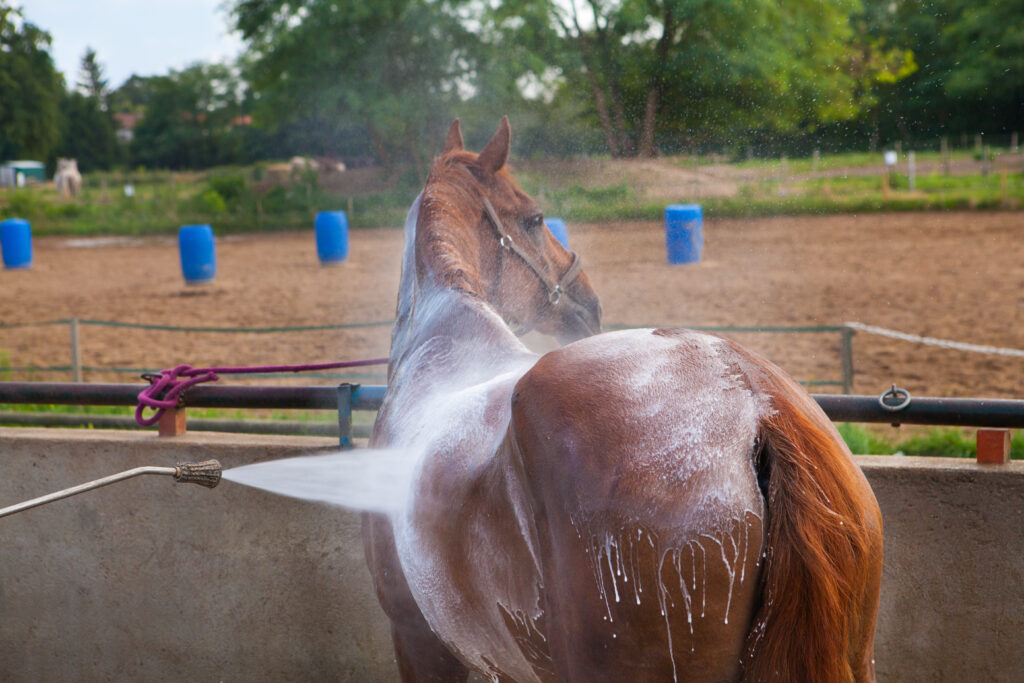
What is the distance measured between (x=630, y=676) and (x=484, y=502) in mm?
429

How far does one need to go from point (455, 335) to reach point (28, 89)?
1403 inches

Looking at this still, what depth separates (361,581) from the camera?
3.03m

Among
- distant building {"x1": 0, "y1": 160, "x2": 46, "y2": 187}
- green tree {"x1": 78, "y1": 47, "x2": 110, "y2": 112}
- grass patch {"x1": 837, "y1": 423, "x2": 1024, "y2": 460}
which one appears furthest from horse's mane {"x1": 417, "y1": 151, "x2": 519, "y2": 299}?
green tree {"x1": 78, "y1": 47, "x2": 110, "y2": 112}

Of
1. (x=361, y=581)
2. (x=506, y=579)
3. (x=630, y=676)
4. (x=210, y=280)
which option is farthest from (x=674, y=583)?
(x=210, y=280)

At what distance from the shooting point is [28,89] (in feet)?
105

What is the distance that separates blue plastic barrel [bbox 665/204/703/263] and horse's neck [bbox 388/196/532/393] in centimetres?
1152

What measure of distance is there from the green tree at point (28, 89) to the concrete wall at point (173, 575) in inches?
1013

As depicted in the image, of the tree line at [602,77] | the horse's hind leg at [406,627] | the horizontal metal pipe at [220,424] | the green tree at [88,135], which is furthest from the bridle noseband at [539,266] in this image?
the green tree at [88,135]

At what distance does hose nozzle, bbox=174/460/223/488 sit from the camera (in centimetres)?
209

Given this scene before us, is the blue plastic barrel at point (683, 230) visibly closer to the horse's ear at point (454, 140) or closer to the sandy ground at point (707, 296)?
the sandy ground at point (707, 296)

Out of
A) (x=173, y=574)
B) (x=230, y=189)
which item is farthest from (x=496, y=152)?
(x=230, y=189)

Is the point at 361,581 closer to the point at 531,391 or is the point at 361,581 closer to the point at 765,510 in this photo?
the point at 531,391

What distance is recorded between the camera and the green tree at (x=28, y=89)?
28.6 metres

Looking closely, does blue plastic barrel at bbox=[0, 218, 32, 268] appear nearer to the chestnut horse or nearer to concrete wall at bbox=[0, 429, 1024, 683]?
concrete wall at bbox=[0, 429, 1024, 683]
